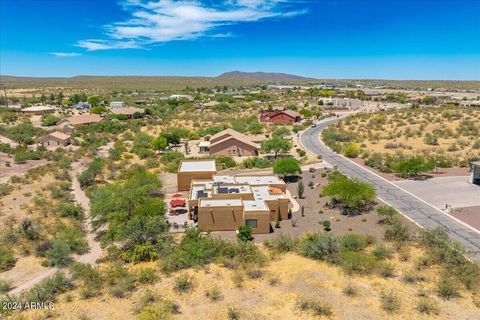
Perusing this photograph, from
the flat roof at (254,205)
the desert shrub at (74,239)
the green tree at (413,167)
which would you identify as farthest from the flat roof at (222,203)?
the green tree at (413,167)

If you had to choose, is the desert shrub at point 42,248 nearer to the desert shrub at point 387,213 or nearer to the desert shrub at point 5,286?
the desert shrub at point 5,286

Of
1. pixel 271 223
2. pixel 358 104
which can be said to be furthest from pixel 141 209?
pixel 358 104

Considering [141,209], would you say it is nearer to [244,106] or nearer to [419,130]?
[419,130]

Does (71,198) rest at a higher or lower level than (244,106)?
lower

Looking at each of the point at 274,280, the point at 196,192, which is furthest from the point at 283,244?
the point at 196,192

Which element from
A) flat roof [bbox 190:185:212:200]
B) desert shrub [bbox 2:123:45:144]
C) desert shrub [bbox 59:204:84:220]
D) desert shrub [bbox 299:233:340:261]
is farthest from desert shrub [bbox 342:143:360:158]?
desert shrub [bbox 2:123:45:144]

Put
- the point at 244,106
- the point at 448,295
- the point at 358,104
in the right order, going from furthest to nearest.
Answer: the point at 358,104, the point at 244,106, the point at 448,295
